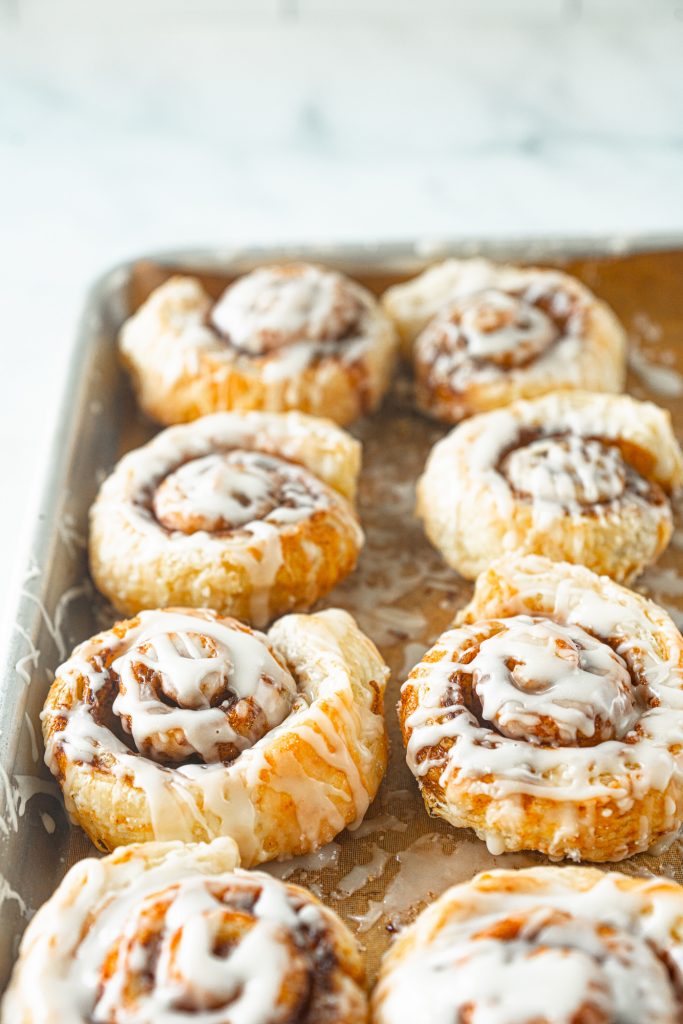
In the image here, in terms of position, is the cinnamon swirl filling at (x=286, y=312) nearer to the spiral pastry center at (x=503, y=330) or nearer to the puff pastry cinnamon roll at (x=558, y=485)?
the spiral pastry center at (x=503, y=330)

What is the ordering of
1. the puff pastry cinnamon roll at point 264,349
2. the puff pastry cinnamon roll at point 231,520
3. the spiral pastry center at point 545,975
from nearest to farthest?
1. the spiral pastry center at point 545,975
2. the puff pastry cinnamon roll at point 231,520
3. the puff pastry cinnamon roll at point 264,349

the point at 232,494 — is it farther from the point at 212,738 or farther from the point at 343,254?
the point at 343,254

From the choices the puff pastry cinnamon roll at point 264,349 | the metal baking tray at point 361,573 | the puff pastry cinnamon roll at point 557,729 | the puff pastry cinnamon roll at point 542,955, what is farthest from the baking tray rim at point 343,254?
the puff pastry cinnamon roll at point 542,955

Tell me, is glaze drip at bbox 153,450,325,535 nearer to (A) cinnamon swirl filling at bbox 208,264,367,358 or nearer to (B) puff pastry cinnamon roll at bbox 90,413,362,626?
(B) puff pastry cinnamon roll at bbox 90,413,362,626

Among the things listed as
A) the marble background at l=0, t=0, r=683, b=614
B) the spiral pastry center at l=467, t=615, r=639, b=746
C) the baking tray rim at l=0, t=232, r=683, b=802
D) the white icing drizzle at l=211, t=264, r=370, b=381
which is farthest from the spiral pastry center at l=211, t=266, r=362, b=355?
the spiral pastry center at l=467, t=615, r=639, b=746

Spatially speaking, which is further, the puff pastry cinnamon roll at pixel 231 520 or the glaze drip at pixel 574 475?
the glaze drip at pixel 574 475

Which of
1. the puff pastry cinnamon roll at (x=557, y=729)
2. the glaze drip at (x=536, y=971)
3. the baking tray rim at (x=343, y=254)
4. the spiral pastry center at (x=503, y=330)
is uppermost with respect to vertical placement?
the baking tray rim at (x=343, y=254)
